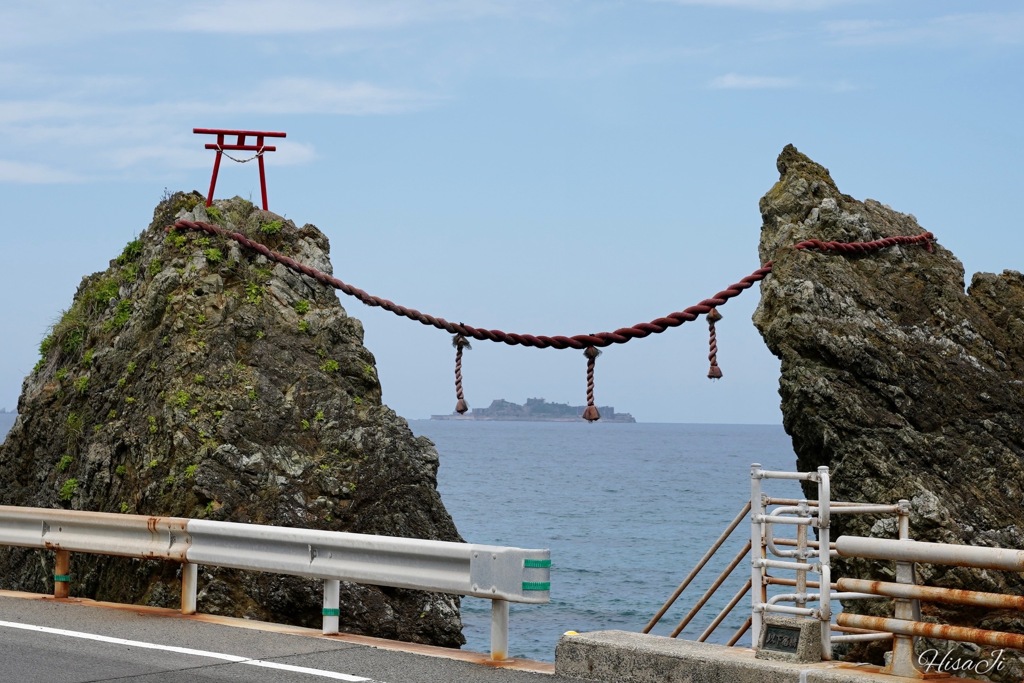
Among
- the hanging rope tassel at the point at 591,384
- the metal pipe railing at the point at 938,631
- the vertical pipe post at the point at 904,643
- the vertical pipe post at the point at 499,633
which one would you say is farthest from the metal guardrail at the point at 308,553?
the hanging rope tassel at the point at 591,384

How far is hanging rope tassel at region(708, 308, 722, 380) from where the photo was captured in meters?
11.5

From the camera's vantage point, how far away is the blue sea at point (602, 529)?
37281mm

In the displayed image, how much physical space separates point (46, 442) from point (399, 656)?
27.0 feet

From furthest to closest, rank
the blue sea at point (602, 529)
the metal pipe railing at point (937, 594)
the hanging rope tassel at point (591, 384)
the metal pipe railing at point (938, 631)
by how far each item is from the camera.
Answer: the blue sea at point (602, 529) → the hanging rope tassel at point (591, 384) → the metal pipe railing at point (938, 631) → the metal pipe railing at point (937, 594)

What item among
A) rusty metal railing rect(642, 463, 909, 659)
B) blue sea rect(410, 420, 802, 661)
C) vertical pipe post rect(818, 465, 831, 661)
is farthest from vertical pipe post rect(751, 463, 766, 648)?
blue sea rect(410, 420, 802, 661)

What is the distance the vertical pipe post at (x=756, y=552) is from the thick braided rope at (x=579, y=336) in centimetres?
379

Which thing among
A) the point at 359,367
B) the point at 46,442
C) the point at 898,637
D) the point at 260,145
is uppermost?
the point at 260,145

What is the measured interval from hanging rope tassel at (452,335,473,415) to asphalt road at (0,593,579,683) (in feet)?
11.4

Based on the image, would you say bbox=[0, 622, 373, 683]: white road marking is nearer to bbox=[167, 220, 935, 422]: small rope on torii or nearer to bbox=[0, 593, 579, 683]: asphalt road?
bbox=[0, 593, 579, 683]: asphalt road

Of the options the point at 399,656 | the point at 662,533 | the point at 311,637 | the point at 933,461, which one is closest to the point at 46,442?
the point at 311,637

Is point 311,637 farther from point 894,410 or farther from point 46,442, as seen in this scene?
point 894,410

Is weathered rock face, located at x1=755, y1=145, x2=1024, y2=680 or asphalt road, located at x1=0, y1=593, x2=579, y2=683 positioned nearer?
asphalt road, located at x1=0, y1=593, x2=579, y2=683

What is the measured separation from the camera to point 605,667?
311 inches

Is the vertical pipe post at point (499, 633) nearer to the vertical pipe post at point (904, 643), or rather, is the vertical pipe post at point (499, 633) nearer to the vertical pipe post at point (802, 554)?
the vertical pipe post at point (802, 554)
